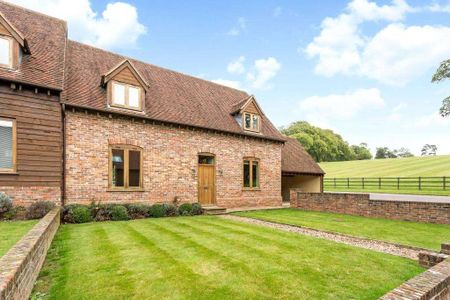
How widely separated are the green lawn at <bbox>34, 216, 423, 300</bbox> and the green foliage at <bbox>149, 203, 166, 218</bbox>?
13.5ft

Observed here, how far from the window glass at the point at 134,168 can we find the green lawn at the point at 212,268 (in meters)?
4.73

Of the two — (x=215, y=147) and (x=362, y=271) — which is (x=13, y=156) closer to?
(x=215, y=147)

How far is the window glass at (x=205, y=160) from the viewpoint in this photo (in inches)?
620

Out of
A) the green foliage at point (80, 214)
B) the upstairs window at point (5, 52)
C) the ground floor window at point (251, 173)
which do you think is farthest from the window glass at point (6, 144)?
the ground floor window at point (251, 173)

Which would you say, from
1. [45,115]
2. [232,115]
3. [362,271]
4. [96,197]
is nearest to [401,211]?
[362,271]

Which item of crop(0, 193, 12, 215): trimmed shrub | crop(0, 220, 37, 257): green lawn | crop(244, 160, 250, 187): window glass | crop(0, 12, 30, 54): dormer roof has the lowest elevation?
crop(0, 220, 37, 257): green lawn

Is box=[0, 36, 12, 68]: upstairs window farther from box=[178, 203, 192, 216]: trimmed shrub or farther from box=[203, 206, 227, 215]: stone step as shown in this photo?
box=[203, 206, 227, 215]: stone step

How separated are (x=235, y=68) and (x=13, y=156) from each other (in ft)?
62.8

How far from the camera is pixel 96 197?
39.0 feet

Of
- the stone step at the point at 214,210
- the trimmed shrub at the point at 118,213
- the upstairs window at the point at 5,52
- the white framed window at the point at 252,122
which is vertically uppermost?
the upstairs window at the point at 5,52

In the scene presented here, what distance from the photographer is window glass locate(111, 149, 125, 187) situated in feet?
41.2

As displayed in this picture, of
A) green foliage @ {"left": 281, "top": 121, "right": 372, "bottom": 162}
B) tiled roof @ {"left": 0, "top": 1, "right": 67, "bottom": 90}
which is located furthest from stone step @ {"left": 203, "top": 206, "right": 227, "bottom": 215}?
green foliage @ {"left": 281, "top": 121, "right": 372, "bottom": 162}

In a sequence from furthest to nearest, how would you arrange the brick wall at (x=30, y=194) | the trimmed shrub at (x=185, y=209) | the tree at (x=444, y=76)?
the tree at (x=444, y=76)
the trimmed shrub at (x=185, y=209)
the brick wall at (x=30, y=194)

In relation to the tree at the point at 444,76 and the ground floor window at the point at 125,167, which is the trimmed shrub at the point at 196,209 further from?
the tree at the point at 444,76
